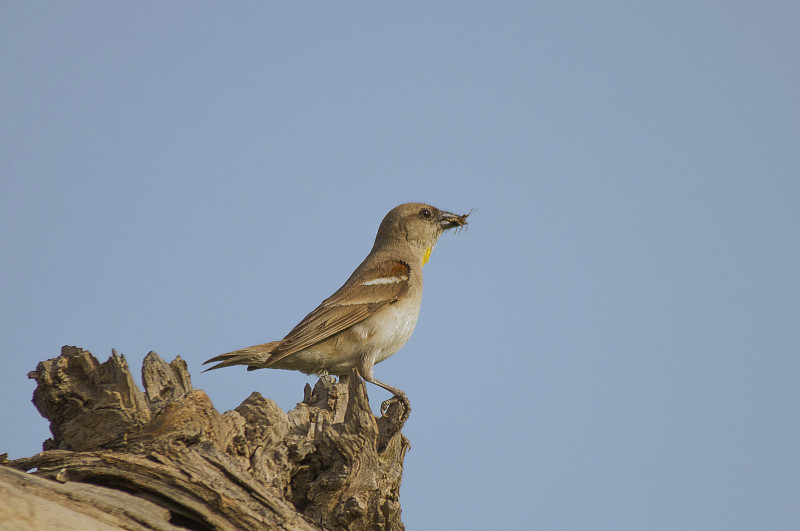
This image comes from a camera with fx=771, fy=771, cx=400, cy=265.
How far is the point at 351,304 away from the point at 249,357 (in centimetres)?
161

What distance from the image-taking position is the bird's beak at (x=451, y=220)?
12.6 metres

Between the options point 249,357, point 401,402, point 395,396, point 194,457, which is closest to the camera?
point 194,457

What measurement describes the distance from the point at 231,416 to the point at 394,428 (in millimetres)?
1508

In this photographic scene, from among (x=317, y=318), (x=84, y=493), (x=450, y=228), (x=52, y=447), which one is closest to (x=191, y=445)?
(x=84, y=493)

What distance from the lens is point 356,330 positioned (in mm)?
10227

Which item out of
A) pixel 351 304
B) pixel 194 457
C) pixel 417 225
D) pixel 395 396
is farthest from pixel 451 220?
pixel 194 457

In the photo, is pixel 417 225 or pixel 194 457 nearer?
pixel 194 457

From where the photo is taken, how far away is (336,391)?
7.52 m

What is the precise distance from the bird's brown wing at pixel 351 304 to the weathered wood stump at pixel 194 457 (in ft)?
8.92

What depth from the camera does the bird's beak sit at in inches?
496

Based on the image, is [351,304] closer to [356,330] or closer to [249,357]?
[356,330]

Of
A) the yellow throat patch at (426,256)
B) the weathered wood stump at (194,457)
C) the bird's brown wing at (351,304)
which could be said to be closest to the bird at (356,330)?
the bird's brown wing at (351,304)

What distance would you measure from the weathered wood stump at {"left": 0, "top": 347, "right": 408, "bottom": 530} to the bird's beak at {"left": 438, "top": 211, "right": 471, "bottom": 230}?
593 centimetres

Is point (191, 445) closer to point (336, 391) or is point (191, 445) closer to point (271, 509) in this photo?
point (271, 509)
